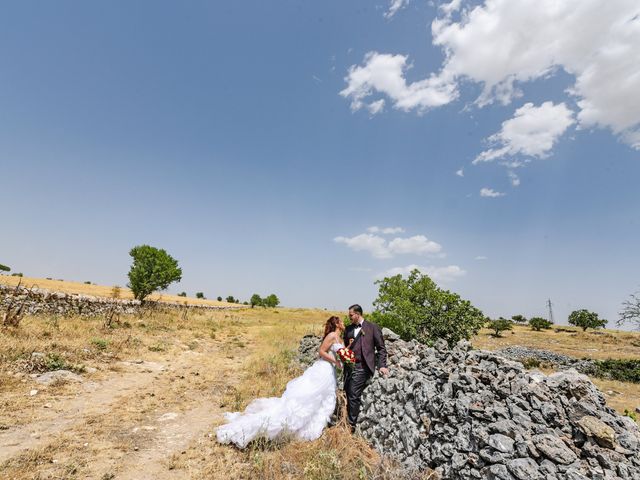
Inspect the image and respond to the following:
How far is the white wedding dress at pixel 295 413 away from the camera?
23.1ft

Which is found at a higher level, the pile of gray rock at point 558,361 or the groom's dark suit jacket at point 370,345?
the groom's dark suit jacket at point 370,345

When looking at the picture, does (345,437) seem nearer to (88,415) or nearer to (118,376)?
(88,415)

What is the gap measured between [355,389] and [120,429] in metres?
5.65

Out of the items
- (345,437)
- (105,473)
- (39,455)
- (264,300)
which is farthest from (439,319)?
(264,300)

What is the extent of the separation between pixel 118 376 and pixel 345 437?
9.22 metres

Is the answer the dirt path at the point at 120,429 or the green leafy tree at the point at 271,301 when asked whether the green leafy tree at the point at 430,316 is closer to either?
the dirt path at the point at 120,429

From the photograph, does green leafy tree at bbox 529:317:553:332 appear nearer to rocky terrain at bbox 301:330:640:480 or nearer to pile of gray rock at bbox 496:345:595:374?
pile of gray rock at bbox 496:345:595:374

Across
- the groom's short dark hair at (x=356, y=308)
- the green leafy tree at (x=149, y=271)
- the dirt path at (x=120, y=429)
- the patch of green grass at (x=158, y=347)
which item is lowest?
the dirt path at (x=120, y=429)

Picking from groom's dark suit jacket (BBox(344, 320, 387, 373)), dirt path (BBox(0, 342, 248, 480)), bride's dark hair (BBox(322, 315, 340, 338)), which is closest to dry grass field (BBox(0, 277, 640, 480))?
dirt path (BBox(0, 342, 248, 480))

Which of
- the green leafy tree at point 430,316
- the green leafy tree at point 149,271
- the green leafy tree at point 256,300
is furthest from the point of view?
the green leafy tree at point 256,300

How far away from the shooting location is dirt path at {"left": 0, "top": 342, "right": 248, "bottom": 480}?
5926 mm

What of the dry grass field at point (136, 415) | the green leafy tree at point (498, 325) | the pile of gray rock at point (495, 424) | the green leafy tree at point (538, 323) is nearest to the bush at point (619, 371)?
the pile of gray rock at point (495, 424)

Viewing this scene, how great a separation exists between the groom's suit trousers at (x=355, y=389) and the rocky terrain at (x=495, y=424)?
0.71 ft

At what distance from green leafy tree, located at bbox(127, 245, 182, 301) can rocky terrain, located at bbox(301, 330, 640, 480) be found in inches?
1681
